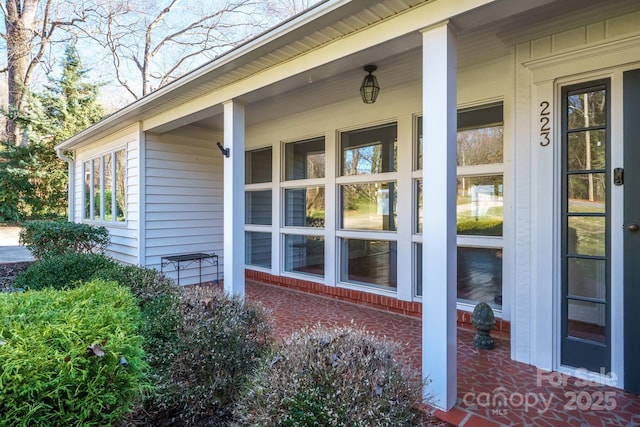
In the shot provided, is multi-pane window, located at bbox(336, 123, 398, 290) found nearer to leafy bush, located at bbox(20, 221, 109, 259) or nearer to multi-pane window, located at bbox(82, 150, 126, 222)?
multi-pane window, located at bbox(82, 150, 126, 222)

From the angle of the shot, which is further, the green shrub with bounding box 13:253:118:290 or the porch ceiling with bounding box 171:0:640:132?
the green shrub with bounding box 13:253:118:290

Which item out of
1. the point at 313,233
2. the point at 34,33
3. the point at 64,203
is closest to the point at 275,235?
the point at 313,233

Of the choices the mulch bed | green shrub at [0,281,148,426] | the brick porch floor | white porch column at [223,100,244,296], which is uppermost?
white porch column at [223,100,244,296]

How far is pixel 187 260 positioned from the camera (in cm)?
567

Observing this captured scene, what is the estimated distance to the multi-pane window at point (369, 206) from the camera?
14.8 feet

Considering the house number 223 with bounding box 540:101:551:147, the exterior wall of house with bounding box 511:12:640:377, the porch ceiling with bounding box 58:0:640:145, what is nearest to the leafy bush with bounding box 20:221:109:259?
the porch ceiling with bounding box 58:0:640:145

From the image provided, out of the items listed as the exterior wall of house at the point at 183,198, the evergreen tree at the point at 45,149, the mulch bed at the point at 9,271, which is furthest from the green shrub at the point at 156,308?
the evergreen tree at the point at 45,149

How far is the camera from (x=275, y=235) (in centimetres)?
591

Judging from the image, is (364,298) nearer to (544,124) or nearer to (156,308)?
(156,308)

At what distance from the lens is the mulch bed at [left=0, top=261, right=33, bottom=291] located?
5.47 meters

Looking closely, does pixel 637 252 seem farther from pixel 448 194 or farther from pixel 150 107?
pixel 150 107

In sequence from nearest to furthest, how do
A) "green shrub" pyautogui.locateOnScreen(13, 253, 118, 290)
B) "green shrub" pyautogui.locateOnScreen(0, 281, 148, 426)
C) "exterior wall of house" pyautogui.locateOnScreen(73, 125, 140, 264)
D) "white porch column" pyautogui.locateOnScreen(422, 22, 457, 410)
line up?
1. "green shrub" pyautogui.locateOnScreen(0, 281, 148, 426)
2. "white porch column" pyautogui.locateOnScreen(422, 22, 457, 410)
3. "green shrub" pyautogui.locateOnScreen(13, 253, 118, 290)
4. "exterior wall of house" pyautogui.locateOnScreen(73, 125, 140, 264)

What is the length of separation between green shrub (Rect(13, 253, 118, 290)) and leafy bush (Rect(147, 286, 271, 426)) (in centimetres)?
244

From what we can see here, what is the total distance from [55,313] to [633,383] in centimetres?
364
